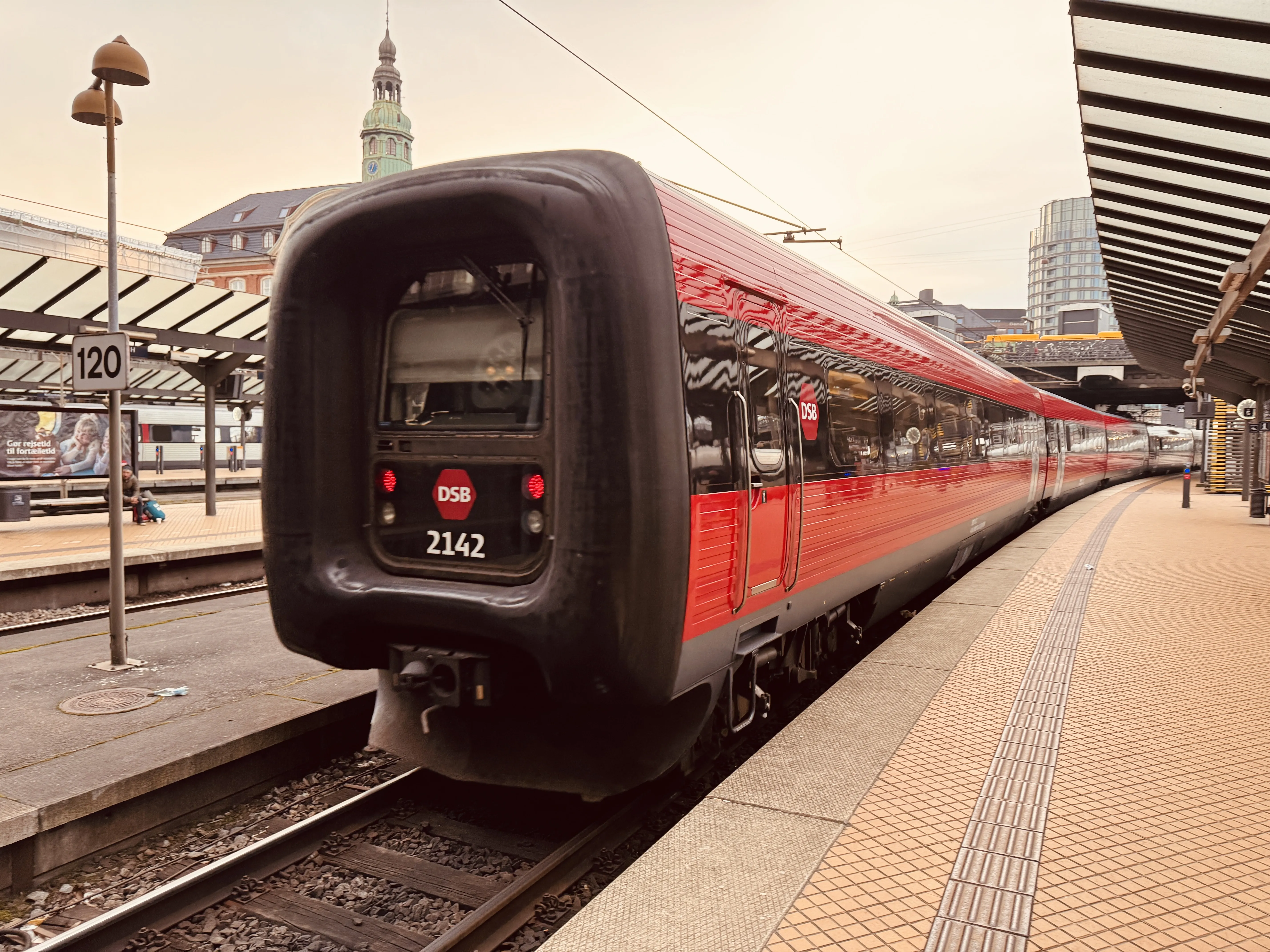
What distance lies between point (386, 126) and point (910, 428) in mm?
73206

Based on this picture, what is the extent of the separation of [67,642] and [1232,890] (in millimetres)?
7722

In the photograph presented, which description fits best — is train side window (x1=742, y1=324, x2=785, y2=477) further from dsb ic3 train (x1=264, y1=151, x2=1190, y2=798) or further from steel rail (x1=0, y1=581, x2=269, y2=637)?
steel rail (x1=0, y1=581, x2=269, y2=637)

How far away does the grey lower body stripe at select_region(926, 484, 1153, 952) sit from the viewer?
277 centimetres

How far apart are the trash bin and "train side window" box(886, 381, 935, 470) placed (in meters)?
13.3

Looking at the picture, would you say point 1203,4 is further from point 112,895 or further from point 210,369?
point 210,369

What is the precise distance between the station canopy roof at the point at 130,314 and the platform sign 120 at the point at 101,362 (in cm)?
388

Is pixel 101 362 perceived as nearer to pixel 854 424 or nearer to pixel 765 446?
pixel 765 446

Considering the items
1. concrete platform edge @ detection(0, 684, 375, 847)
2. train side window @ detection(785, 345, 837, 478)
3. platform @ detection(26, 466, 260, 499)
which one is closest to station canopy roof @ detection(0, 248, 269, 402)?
platform @ detection(26, 466, 260, 499)

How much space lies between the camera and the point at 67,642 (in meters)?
7.21

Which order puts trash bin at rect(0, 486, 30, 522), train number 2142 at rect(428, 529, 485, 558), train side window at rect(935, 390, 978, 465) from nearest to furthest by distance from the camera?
train number 2142 at rect(428, 529, 485, 558) → train side window at rect(935, 390, 978, 465) → trash bin at rect(0, 486, 30, 522)

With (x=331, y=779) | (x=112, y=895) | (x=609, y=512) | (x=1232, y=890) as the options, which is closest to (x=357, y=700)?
(x=331, y=779)

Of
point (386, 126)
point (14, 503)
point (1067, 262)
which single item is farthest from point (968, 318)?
point (14, 503)

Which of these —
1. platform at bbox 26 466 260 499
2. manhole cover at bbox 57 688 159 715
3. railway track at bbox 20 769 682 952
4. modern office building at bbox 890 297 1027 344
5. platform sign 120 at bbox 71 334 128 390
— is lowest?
railway track at bbox 20 769 682 952

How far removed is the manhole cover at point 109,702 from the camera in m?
5.30
